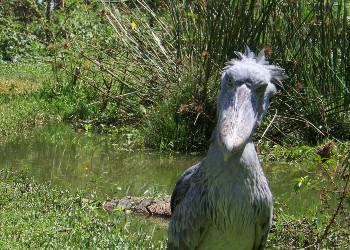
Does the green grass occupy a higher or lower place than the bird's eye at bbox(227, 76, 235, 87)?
lower

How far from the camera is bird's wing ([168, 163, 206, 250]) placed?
388cm

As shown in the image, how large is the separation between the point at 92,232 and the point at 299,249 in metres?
1.56

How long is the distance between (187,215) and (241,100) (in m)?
0.75

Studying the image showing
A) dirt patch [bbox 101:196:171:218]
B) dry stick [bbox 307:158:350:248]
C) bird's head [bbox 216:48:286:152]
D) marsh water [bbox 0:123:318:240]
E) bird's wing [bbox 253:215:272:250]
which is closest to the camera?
bird's head [bbox 216:48:286:152]

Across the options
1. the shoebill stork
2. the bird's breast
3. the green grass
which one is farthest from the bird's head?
the green grass

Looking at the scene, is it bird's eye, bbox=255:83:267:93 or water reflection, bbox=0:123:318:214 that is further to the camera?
water reflection, bbox=0:123:318:214

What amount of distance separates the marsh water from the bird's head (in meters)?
3.65

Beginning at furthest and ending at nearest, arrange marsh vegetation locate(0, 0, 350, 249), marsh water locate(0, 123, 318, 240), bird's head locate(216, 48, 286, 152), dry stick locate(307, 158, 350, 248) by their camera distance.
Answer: marsh water locate(0, 123, 318, 240)
marsh vegetation locate(0, 0, 350, 249)
dry stick locate(307, 158, 350, 248)
bird's head locate(216, 48, 286, 152)

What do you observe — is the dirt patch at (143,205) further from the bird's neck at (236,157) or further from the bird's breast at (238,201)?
the bird's neck at (236,157)

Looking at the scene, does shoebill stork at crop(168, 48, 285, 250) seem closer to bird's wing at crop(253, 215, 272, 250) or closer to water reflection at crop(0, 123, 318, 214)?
bird's wing at crop(253, 215, 272, 250)

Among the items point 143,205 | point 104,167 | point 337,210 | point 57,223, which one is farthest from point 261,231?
point 104,167

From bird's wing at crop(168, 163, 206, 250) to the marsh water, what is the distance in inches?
125

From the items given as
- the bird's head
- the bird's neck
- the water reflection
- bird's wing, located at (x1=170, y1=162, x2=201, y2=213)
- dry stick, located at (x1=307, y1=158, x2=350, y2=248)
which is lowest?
the water reflection

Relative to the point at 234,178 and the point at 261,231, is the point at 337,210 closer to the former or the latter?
the point at 261,231
